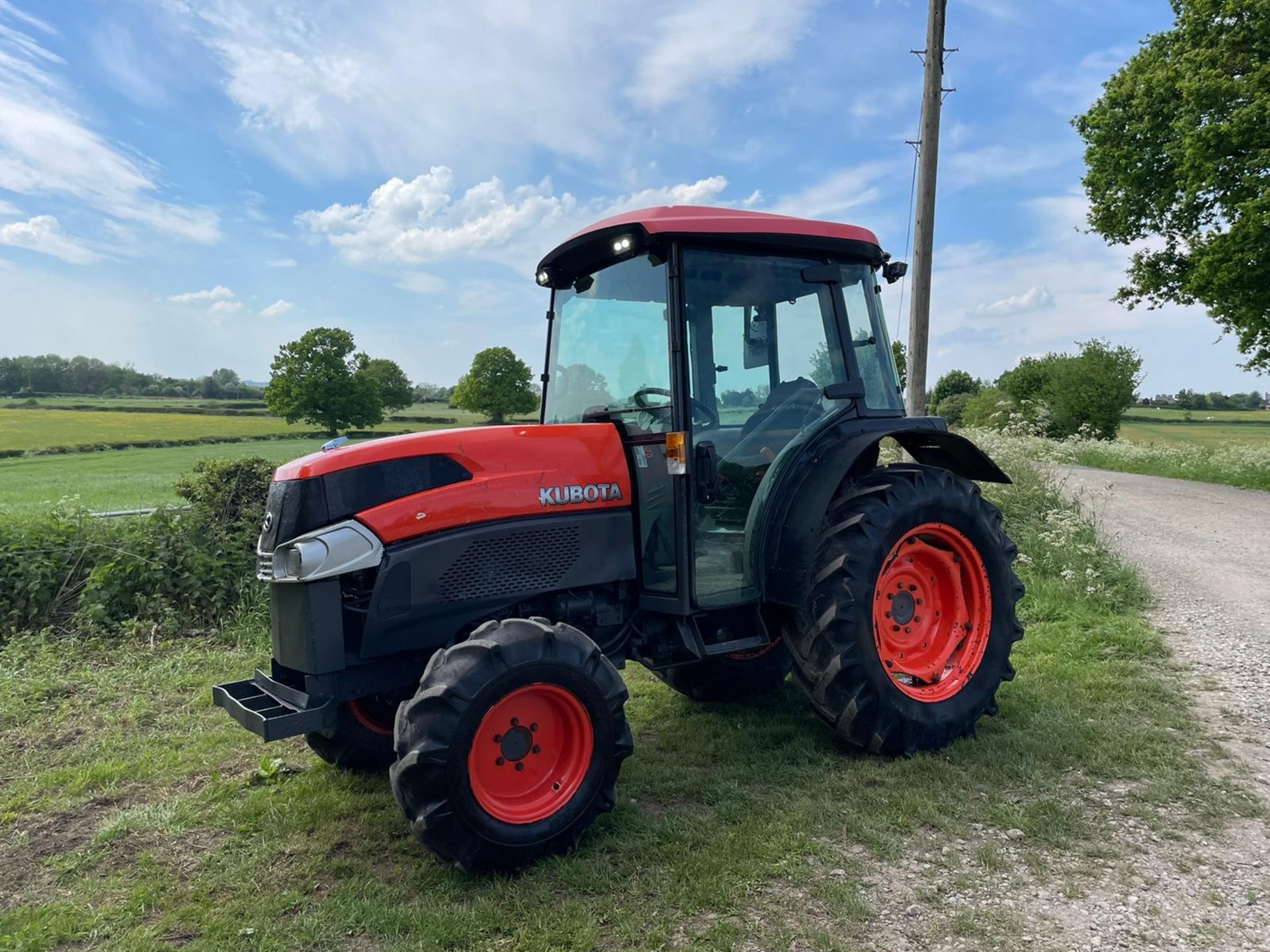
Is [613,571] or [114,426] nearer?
[613,571]

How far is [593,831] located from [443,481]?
152 cm

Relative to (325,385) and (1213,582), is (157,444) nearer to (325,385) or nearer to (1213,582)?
(325,385)

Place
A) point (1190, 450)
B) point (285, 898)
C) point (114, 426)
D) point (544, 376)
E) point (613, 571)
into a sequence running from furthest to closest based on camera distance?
point (1190, 450), point (114, 426), point (544, 376), point (613, 571), point (285, 898)

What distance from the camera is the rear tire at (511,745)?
2.95m

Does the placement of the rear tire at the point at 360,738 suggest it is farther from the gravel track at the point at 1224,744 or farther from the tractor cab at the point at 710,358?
the gravel track at the point at 1224,744

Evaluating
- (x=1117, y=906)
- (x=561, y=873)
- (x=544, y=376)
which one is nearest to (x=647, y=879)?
(x=561, y=873)

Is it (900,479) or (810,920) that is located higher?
(900,479)

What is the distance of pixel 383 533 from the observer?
331cm

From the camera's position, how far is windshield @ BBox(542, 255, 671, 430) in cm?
385

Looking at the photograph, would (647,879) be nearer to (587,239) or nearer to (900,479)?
(900,479)

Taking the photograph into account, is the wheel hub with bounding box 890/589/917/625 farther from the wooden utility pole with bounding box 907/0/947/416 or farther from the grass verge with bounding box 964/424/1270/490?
the grass verge with bounding box 964/424/1270/490

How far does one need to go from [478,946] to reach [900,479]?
2.73 meters

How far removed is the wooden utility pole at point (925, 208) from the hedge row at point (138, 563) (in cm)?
707

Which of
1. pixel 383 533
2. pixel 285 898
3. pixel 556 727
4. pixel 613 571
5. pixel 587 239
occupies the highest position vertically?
pixel 587 239
